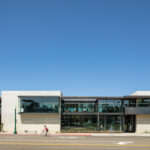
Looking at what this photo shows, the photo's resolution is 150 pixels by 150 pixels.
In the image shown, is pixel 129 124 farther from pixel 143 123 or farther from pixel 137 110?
pixel 137 110

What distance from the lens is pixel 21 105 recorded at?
34.4 metres

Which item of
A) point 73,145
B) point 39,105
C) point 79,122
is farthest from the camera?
point 79,122

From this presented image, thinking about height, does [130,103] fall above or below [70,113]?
above

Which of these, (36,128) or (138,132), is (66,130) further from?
(138,132)

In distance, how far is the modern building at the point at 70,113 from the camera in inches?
1329

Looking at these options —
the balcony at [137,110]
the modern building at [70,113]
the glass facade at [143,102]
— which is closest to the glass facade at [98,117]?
the modern building at [70,113]

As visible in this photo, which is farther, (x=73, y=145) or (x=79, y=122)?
(x=79, y=122)

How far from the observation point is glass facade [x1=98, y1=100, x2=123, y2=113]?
34.7 metres

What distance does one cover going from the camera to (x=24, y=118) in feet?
114

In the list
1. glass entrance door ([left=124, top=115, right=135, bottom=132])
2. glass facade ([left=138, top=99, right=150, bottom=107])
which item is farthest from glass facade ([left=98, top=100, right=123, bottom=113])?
glass entrance door ([left=124, top=115, right=135, bottom=132])

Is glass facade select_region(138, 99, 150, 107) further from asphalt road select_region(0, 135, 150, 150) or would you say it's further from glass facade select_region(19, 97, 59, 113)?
asphalt road select_region(0, 135, 150, 150)

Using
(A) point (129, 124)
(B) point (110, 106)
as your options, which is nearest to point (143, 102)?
(B) point (110, 106)

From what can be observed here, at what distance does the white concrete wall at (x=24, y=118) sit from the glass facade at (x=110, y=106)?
715cm

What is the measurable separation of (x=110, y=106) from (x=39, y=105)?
11653mm
